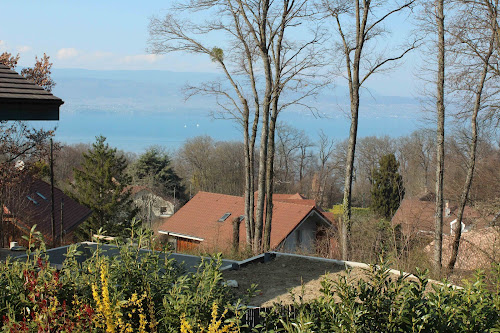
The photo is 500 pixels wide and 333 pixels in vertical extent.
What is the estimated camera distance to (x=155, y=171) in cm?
5253

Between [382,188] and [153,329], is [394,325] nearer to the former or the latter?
[153,329]

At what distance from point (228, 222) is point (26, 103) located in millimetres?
26582

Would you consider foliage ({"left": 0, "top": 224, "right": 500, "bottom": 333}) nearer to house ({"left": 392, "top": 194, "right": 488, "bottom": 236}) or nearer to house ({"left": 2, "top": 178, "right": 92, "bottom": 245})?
house ({"left": 392, "top": 194, "right": 488, "bottom": 236})

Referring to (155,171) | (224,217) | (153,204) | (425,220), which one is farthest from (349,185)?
(153,204)

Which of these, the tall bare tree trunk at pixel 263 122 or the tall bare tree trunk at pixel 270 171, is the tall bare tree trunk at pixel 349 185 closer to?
the tall bare tree trunk at pixel 263 122

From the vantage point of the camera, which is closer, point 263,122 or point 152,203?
point 263,122

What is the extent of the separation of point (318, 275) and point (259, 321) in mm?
4255

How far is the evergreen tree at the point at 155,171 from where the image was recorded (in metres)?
52.3

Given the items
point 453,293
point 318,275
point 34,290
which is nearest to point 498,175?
point 318,275

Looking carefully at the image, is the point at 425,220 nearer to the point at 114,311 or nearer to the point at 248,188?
the point at 248,188

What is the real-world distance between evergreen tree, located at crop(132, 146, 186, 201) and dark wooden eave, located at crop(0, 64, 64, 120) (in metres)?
46.0

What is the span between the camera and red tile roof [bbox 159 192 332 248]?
28.9 metres

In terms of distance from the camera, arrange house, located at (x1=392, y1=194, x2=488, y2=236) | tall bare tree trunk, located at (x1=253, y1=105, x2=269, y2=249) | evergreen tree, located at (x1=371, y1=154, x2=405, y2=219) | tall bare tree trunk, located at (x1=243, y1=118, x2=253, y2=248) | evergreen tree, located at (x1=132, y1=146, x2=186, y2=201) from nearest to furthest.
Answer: house, located at (x1=392, y1=194, x2=488, y2=236)
tall bare tree trunk, located at (x1=253, y1=105, x2=269, y2=249)
tall bare tree trunk, located at (x1=243, y1=118, x2=253, y2=248)
evergreen tree, located at (x1=371, y1=154, x2=405, y2=219)
evergreen tree, located at (x1=132, y1=146, x2=186, y2=201)

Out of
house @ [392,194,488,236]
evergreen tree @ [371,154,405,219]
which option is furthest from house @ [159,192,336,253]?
evergreen tree @ [371,154,405,219]
